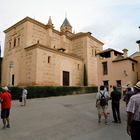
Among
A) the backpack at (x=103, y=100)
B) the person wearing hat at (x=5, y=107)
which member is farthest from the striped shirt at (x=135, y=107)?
the person wearing hat at (x=5, y=107)

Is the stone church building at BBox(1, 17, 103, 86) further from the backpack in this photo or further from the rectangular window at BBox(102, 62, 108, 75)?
the backpack

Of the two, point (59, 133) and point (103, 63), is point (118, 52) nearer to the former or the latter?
point (103, 63)

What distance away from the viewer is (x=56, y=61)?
116 feet

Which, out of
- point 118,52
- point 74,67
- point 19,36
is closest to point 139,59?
point 118,52

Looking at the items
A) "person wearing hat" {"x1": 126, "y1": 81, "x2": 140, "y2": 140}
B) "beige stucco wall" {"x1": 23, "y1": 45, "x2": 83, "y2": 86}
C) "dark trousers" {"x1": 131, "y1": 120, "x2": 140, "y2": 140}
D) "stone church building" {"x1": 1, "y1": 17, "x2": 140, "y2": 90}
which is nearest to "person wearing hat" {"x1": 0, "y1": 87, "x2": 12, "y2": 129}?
"person wearing hat" {"x1": 126, "y1": 81, "x2": 140, "y2": 140}

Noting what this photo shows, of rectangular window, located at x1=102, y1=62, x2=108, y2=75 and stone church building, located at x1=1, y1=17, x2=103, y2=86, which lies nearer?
rectangular window, located at x1=102, y1=62, x2=108, y2=75

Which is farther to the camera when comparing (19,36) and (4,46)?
(4,46)

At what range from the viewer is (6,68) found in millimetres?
39438

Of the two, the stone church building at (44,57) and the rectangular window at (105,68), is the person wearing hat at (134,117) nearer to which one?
the rectangular window at (105,68)

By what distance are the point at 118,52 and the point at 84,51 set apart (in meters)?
13.9

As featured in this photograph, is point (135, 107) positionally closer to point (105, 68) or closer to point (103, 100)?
point (103, 100)

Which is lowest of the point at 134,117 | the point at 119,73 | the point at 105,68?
the point at 134,117

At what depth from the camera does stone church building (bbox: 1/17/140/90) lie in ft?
94.8

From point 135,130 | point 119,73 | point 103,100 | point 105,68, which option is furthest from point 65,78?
point 135,130
